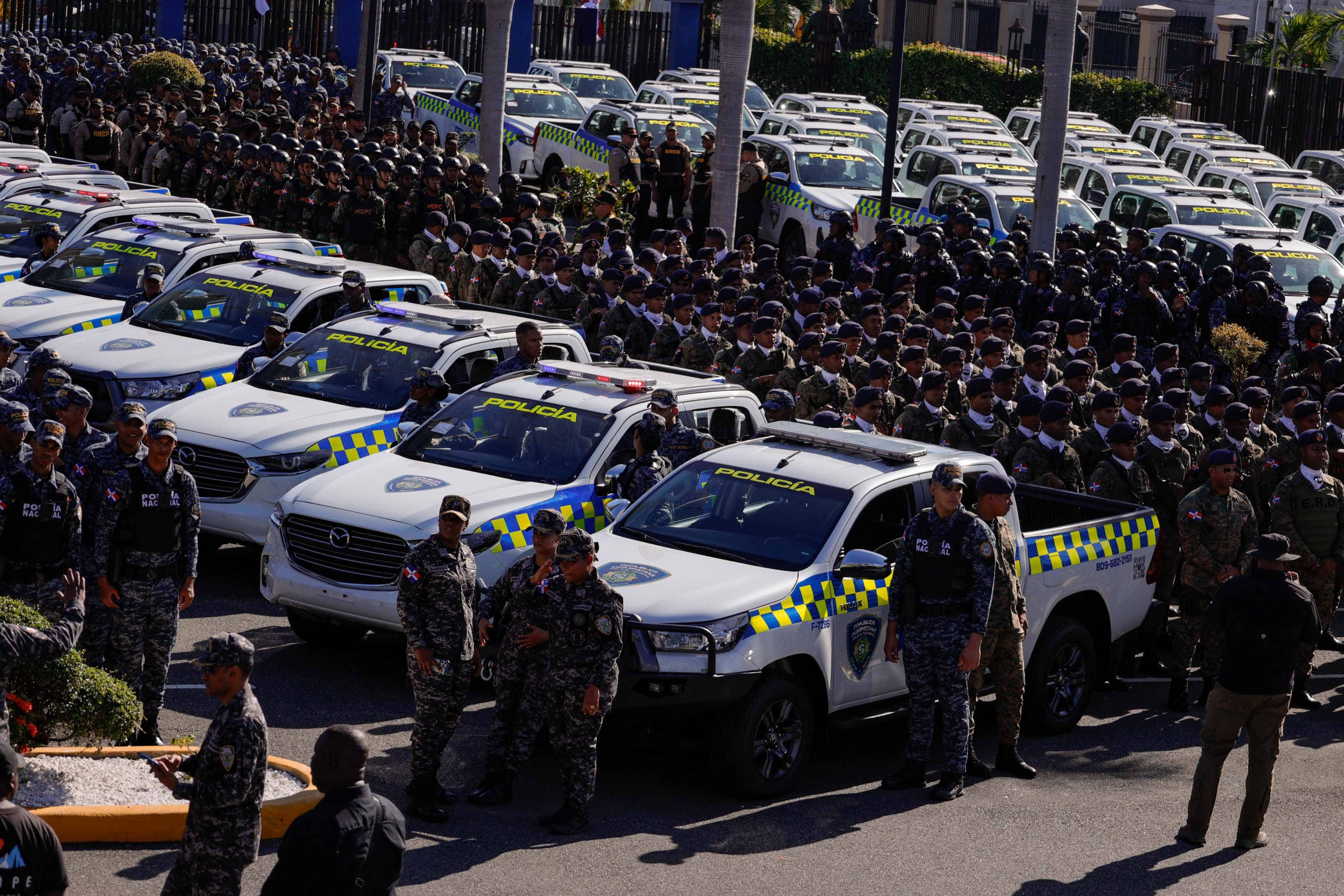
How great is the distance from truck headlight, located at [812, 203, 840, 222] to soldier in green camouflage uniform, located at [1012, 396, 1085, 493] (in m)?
12.3

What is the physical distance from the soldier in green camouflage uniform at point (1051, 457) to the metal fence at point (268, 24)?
31.1 meters

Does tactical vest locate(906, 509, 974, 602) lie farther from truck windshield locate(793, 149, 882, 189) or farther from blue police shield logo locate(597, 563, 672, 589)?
truck windshield locate(793, 149, 882, 189)

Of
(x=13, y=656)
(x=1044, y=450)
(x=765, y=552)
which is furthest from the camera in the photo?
(x=1044, y=450)

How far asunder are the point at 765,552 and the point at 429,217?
950 cm

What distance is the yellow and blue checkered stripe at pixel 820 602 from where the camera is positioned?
29.5 feet

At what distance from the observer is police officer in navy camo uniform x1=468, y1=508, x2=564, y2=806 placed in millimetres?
8430

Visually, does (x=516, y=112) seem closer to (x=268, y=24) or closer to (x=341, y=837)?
(x=268, y=24)

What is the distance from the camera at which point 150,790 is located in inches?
321

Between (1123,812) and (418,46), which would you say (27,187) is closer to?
(1123,812)

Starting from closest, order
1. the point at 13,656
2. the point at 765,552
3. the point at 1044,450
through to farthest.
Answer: the point at 13,656 < the point at 765,552 < the point at 1044,450

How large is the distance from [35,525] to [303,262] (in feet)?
21.9

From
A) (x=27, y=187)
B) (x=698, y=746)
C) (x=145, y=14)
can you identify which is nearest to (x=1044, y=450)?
(x=698, y=746)

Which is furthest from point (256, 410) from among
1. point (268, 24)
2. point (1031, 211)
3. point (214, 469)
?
point (268, 24)

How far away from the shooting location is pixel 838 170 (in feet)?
85.4
